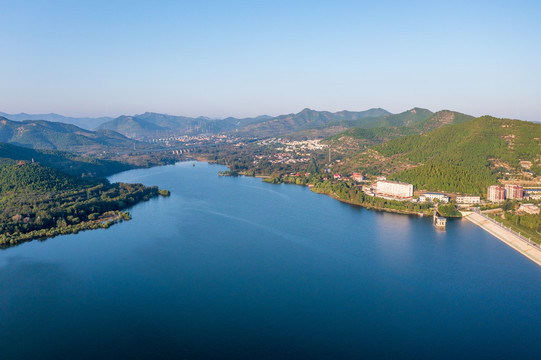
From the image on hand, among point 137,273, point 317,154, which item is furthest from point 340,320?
point 317,154

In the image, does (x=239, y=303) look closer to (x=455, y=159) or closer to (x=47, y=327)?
(x=47, y=327)

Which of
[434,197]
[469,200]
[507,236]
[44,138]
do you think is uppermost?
[44,138]

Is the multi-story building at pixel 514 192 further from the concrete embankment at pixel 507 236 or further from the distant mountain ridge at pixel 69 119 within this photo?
the distant mountain ridge at pixel 69 119

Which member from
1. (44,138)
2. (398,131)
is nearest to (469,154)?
(398,131)

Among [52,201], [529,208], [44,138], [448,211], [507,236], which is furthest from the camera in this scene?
[44,138]

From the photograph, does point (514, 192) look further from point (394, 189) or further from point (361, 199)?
point (361, 199)

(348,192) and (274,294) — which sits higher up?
(348,192)

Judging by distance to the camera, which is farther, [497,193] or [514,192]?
[514,192]

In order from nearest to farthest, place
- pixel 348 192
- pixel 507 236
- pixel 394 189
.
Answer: pixel 507 236 < pixel 394 189 < pixel 348 192
